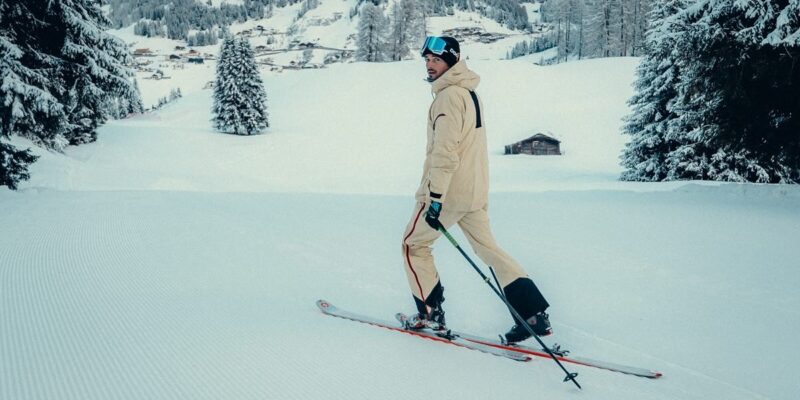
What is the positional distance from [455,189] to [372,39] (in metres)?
69.3

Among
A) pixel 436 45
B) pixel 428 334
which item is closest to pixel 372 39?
pixel 436 45

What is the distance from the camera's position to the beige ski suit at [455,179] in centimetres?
319

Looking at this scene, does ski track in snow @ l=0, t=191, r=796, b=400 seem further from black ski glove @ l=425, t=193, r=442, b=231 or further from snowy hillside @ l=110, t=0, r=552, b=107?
snowy hillside @ l=110, t=0, r=552, b=107

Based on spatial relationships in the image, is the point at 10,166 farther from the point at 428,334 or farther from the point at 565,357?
the point at 565,357

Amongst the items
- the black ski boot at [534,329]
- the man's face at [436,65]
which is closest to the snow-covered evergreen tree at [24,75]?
the man's face at [436,65]

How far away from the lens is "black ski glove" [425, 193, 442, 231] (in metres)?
3.17

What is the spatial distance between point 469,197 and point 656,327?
2121 millimetres

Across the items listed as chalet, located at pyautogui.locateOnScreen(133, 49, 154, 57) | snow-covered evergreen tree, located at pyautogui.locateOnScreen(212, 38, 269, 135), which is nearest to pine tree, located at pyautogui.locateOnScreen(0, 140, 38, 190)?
snow-covered evergreen tree, located at pyautogui.locateOnScreen(212, 38, 269, 135)

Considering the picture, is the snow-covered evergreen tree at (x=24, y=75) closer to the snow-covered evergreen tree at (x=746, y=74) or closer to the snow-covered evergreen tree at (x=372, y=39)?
the snow-covered evergreen tree at (x=746, y=74)

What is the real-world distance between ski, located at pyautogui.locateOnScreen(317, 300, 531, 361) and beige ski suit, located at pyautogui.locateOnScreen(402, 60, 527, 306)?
27 cm

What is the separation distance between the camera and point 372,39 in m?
68.7

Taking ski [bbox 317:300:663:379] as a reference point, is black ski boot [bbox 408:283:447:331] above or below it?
above

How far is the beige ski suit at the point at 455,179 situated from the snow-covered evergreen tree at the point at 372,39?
223 feet

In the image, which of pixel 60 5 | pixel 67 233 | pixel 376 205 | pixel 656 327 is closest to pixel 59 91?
pixel 60 5
